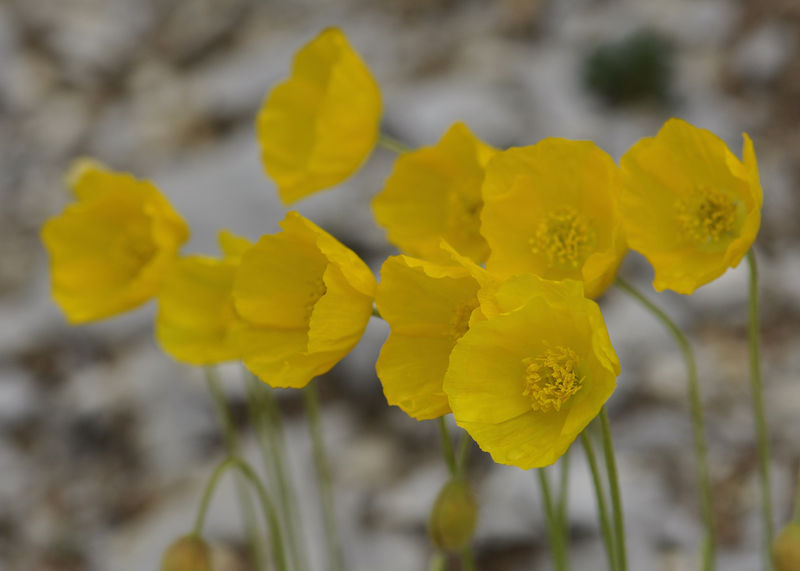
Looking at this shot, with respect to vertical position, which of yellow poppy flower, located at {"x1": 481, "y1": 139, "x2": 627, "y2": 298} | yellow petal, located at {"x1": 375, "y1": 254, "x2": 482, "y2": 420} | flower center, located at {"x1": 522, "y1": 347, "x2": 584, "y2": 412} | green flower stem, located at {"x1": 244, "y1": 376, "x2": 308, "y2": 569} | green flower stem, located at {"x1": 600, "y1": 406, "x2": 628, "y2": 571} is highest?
yellow poppy flower, located at {"x1": 481, "y1": 139, "x2": 627, "y2": 298}

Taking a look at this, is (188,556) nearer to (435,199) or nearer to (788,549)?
(435,199)

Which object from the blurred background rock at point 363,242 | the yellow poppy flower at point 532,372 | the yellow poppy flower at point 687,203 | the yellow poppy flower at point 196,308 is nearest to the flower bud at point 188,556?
the yellow poppy flower at point 196,308

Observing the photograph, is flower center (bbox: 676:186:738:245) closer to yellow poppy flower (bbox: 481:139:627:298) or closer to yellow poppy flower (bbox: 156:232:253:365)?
yellow poppy flower (bbox: 481:139:627:298)

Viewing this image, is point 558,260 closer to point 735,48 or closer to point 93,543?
point 93,543

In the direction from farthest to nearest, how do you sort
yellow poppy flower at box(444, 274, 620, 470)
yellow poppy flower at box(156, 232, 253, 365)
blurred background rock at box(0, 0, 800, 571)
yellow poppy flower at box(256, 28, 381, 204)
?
blurred background rock at box(0, 0, 800, 571) < yellow poppy flower at box(256, 28, 381, 204) < yellow poppy flower at box(156, 232, 253, 365) < yellow poppy flower at box(444, 274, 620, 470)

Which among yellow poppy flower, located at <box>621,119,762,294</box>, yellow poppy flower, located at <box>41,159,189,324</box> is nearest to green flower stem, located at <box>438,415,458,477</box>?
yellow poppy flower, located at <box>621,119,762,294</box>

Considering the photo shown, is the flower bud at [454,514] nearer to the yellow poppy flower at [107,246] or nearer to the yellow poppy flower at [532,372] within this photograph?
the yellow poppy flower at [532,372]

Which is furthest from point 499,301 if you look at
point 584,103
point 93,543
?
point 584,103

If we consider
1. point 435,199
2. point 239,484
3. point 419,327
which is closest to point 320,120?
point 435,199
